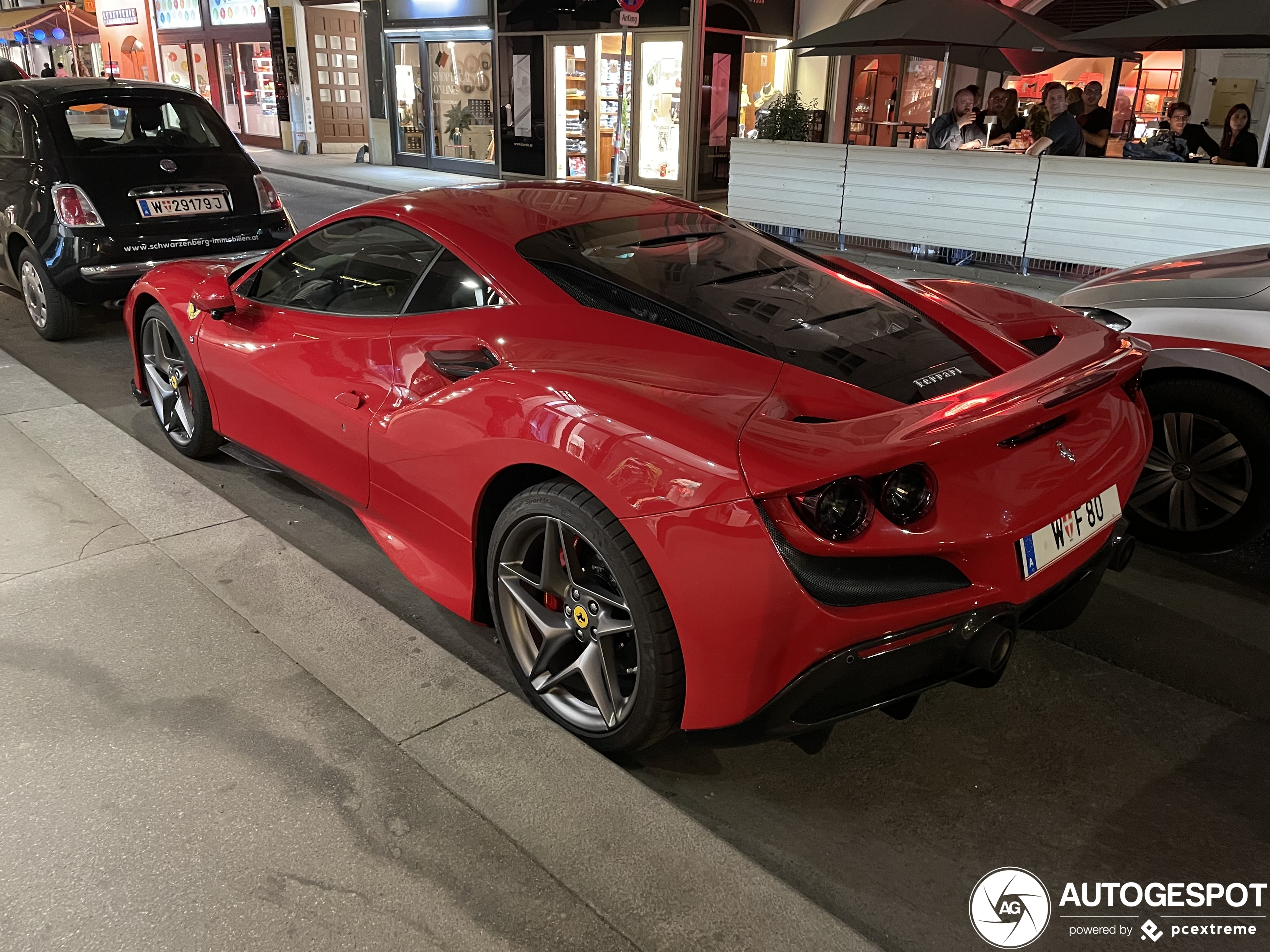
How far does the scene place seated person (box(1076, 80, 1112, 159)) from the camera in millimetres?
10438

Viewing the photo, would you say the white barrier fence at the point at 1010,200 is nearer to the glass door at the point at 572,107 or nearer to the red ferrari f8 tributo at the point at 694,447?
the glass door at the point at 572,107

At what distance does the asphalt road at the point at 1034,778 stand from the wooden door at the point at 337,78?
2305 centimetres

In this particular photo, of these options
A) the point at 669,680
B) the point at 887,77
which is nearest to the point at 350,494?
the point at 669,680

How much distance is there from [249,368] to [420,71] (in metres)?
17.6

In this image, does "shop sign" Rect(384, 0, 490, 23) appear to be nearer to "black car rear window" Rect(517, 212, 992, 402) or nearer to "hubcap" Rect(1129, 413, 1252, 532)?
"black car rear window" Rect(517, 212, 992, 402)

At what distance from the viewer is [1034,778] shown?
2752 millimetres

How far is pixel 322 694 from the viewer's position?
2977 millimetres

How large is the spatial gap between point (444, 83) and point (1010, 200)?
516 inches

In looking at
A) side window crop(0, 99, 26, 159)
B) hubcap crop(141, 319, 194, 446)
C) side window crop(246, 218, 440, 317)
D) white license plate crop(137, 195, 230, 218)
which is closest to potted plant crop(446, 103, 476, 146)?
side window crop(0, 99, 26, 159)

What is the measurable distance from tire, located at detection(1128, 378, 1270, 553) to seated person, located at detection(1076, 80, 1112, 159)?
751 centimetres

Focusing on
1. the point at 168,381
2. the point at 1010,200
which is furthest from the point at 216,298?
the point at 1010,200

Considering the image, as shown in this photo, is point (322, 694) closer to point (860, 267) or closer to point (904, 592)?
point (904, 592)

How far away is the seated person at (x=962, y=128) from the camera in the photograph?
1027 cm

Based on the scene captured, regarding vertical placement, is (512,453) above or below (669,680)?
above
